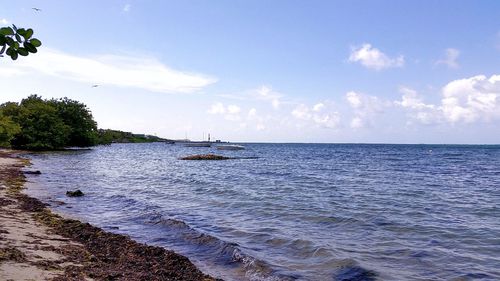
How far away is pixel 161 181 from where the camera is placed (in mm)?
33344

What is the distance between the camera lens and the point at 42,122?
74.6 meters

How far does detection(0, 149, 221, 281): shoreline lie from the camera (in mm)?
8211

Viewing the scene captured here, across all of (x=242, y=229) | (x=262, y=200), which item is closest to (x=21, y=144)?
(x=262, y=200)

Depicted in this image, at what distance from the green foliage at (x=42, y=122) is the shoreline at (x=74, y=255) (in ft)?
195

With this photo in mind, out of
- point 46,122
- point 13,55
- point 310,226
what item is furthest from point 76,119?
point 13,55

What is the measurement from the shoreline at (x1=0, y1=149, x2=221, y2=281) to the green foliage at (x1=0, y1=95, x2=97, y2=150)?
2338 inches

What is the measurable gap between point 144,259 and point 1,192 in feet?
43.8

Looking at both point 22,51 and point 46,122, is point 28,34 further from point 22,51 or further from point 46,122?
point 46,122

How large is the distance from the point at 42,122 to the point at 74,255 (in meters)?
73.6

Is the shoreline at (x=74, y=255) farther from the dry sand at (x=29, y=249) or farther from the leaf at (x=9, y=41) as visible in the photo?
the leaf at (x=9, y=41)

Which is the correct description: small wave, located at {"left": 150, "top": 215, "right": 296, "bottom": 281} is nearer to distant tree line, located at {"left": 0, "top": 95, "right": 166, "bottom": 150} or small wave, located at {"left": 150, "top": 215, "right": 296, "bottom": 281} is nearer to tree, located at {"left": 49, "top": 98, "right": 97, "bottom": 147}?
distant tree line, located at {"left": 0, "top": 95, "right": 166, "bottom": 150}

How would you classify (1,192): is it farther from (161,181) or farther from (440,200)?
(440,200)

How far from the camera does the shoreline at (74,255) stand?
8211 mm

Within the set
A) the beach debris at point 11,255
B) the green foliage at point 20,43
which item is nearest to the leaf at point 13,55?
the green foliage at point 20,43
